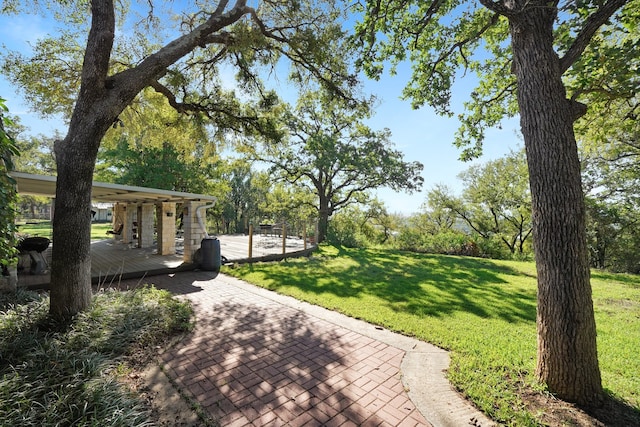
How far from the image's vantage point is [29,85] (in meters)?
6.75

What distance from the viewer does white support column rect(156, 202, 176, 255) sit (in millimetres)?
10734

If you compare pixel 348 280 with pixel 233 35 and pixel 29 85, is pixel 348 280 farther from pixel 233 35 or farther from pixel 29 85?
pixel 29 85

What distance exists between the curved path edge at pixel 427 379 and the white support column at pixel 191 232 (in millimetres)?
5548

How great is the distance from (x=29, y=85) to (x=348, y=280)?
9.25 meters

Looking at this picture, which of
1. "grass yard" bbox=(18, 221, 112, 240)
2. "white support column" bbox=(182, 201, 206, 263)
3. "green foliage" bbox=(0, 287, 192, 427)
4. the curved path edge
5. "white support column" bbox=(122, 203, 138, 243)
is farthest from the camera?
"grass yard" bbox=(18, 221, 112, 240)

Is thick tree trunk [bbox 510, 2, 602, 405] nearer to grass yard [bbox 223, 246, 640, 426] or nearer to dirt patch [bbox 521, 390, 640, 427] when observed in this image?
dirt patch [bbox 521, 390, 640, 427]

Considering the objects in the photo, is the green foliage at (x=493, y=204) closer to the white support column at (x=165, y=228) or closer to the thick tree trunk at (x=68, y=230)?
the white support column at (x=165, y=228)

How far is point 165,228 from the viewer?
1099 cm

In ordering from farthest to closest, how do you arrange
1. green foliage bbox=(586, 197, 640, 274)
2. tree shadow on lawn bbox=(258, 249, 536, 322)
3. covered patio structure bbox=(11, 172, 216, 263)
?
green foliage bbox=(586, 197, 640, 274)
covered patio structure bbox=(11, 172, 216, 263)
tree shadow on lawn bbox=(258, 249, 536, 322)

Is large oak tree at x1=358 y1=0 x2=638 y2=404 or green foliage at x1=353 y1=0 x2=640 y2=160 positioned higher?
green foliage at x1=353 y1=0 x2=640 y2=160

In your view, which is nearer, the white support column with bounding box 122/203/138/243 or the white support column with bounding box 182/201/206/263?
the white support column with bounding box 182/201/206/263

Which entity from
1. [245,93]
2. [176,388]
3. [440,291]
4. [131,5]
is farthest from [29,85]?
[440,291]

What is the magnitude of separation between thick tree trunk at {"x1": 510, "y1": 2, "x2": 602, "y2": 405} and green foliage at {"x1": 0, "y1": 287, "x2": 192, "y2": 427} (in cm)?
361

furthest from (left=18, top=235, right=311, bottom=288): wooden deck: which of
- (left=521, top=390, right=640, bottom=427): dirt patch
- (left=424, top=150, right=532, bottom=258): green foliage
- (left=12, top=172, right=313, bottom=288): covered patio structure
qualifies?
(left=424, top=150, right=532, bottom=258): green foliage
